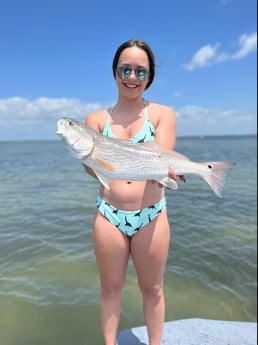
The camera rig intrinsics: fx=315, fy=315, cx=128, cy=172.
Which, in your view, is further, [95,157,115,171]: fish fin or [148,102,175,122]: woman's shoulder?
[148,102,175,122]: woman's shoulder

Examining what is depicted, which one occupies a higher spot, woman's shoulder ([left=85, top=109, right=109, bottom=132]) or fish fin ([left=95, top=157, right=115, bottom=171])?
woman's shoulder ([left=85, top=109, right=109, bottom=132])

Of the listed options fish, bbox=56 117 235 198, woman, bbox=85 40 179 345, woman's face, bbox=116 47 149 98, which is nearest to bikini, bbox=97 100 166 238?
woman, bbox=85 40 179 345

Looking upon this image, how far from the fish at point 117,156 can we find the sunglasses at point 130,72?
0.60m

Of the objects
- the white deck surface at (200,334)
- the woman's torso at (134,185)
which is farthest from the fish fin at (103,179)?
the white deck surface at (200,334)

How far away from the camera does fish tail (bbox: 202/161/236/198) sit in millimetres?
2893

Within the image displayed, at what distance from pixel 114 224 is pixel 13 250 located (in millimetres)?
4481

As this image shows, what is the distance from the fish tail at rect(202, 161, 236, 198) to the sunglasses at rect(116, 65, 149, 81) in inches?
39.5

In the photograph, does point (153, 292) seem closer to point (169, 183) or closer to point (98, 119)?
point (169, 183)

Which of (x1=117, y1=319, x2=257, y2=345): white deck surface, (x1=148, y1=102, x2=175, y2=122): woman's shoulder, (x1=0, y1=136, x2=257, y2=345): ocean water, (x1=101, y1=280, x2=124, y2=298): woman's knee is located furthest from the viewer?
(x1=0, y1=136, x2=257, y2=345): ocean water

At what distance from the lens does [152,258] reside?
9.66 ft

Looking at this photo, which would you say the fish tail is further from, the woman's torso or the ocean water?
the ocean water

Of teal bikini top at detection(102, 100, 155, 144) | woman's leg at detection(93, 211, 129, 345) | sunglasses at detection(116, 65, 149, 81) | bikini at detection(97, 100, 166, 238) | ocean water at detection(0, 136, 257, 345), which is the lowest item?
ocean water at detection(0, 136, 257, 345)

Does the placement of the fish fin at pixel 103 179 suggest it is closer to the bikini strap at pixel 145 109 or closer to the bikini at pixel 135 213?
the bikini at pixel 135 213

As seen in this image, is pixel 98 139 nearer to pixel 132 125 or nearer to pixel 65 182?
pixel 132 125
